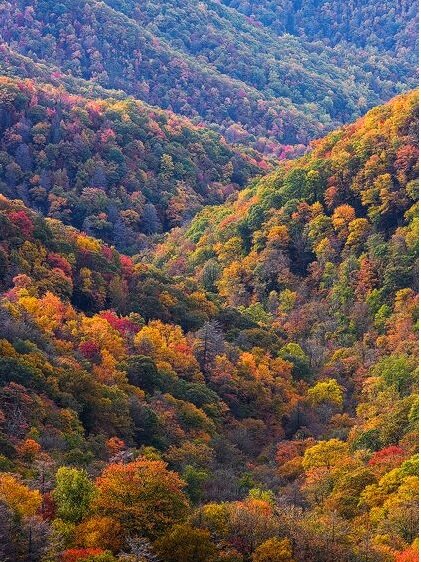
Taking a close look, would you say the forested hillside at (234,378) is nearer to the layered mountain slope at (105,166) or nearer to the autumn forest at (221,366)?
the autumn forest at (221,366)

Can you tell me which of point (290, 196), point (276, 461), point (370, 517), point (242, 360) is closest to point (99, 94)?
point (290, 196)

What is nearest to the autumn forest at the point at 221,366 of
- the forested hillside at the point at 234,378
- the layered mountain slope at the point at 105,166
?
the forested hillside at the point at 234,378

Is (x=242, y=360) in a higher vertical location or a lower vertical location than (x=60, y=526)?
higher

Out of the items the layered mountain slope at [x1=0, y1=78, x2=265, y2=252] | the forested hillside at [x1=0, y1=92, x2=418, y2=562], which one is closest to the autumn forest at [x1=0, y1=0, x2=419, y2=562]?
the forested hillside at [x1=0, y1=92, x2=418, y2=562]

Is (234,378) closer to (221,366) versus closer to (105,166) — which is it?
(221,366)

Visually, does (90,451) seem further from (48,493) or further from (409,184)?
(409,184)

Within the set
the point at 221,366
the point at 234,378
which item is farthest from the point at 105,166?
the point at 234,378
